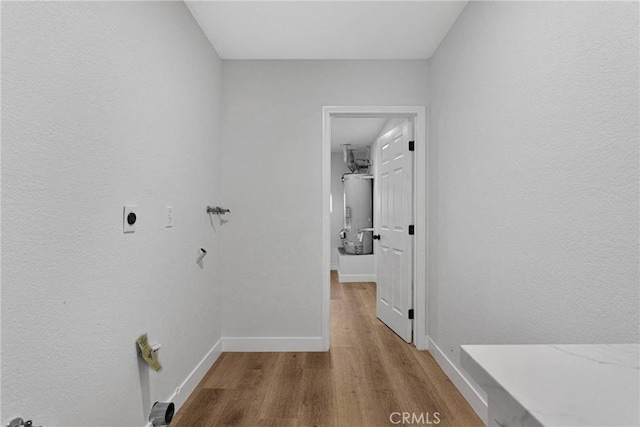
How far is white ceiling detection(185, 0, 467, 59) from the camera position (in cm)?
221

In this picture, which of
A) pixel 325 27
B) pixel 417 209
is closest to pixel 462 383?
pixel 417 209

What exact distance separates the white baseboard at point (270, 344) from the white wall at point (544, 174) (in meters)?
1.17

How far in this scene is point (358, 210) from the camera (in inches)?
251

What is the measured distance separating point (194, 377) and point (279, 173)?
1.69 m

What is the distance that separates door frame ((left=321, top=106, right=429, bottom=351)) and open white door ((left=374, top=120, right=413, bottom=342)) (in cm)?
10

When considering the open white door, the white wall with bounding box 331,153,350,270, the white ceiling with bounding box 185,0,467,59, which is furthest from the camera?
the white wall with bounding box 331,153,350,270

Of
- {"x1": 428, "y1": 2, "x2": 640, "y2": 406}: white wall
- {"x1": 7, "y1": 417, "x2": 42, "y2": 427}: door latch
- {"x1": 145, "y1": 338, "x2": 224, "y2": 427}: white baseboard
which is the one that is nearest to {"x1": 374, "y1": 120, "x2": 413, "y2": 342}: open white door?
{"x1": 428, "y1": 2, "x2": 640, "y2": 406}: white wall

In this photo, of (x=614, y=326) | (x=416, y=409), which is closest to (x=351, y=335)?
(x=416, y=409)

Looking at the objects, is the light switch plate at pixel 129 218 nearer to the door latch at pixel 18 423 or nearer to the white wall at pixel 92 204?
the white wall at pixel 92 204

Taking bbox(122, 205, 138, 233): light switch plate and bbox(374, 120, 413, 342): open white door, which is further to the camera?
bbox(374, 120, 413, 342): open white door

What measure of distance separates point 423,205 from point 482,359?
2.41 meters

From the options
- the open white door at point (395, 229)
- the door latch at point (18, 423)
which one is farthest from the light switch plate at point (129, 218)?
the open white door at point (395, 229)

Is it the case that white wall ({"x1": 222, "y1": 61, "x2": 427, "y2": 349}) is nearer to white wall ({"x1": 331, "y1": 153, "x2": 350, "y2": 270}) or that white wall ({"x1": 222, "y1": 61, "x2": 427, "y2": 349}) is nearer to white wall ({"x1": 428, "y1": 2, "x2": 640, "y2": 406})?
white wall ({"x1": 428, "y1": 2, "x2": 640, "y2": 406})

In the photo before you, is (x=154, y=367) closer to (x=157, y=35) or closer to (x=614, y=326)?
(x=157, y=35)
